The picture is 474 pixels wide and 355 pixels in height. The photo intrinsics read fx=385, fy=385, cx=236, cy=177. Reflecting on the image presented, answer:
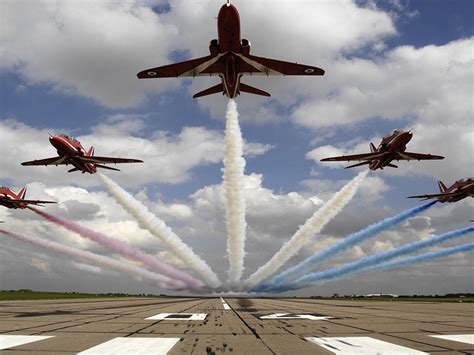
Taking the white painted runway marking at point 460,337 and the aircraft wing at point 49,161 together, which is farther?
the aircraft wing at point 49,161

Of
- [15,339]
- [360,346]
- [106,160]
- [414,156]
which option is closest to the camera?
[360,346]

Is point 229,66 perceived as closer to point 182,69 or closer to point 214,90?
point 182,69

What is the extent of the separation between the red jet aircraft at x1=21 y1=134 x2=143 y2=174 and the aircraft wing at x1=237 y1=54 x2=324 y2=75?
26787 millimetres

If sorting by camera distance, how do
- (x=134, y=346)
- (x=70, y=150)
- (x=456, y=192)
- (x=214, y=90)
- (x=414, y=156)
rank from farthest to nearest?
(x=456, y=192)
(x=414, y=156)
(x=70, y=150)
(x=214, y=90)
(x=134, y=346)

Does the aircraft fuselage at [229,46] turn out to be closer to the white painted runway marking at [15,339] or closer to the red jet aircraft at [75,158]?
the red jet aircraft at [75,158]

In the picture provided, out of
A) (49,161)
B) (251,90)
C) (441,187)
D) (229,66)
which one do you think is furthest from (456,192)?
(49,161)

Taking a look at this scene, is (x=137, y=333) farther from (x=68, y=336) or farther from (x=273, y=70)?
(x=273, y=70)

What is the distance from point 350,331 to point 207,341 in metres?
6.93

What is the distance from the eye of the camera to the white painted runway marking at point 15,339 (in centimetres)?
1282

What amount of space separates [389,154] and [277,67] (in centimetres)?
2566

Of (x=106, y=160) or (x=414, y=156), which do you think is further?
(x=414, y=156)

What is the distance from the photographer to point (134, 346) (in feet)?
41.3

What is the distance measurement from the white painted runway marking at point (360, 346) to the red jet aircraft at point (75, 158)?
49.2 m

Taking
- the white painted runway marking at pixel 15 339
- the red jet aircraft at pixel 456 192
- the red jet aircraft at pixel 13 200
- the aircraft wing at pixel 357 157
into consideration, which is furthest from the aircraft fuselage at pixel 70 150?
the red jet aircraft at pixel 456 192
